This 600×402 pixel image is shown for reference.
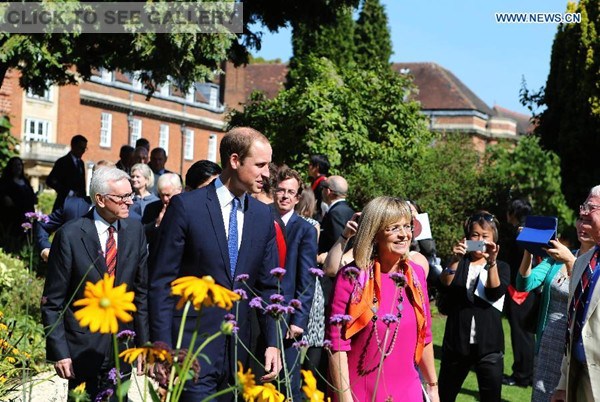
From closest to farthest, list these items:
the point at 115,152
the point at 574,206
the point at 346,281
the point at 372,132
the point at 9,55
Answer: the point at 346,281
the point at 9,55
the point at 372,132
the point at 574,206
the point at 115,152

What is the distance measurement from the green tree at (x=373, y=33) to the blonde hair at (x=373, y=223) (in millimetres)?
50461

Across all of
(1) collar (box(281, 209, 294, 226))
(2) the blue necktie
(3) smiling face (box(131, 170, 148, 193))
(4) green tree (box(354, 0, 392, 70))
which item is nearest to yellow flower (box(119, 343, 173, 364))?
(2) the blue necktie

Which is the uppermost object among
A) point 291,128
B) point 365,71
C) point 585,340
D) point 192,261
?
point 365,71

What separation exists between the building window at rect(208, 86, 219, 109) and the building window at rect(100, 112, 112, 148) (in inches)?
549

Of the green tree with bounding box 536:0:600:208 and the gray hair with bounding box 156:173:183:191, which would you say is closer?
the gray hair with bounding box 156:173:183:191

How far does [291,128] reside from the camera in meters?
20.6

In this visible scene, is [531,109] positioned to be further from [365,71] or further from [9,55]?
[9,55]

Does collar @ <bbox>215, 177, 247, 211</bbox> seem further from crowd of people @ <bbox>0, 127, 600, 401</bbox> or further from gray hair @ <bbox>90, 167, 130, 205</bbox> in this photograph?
gray hair @ <bbox>90, 167, 130, 205</bbox>

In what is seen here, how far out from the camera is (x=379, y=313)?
5.08 metres

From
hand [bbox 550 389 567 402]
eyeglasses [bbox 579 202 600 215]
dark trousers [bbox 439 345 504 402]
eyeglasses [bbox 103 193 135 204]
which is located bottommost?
dark trousers [bbox 439 345 504 402]

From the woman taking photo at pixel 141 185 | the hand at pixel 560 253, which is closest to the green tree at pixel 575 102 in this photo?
the woman taking photo at pixel 141 185

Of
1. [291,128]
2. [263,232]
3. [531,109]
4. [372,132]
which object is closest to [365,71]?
[372,132]

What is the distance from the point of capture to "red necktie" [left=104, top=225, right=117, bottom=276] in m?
5.75

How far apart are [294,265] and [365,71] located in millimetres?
16119
